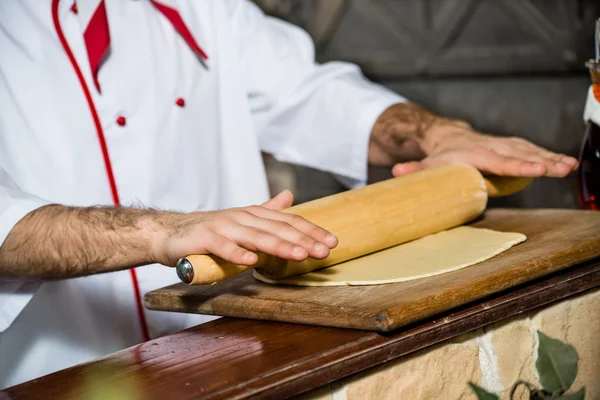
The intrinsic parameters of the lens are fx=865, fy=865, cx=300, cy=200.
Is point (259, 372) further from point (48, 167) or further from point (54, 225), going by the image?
point (48, 167)

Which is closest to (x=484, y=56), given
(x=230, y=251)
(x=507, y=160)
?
(x=507, y=160)

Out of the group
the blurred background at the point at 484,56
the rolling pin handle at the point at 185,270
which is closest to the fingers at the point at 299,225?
the rolling pin handle at the point at 185,270

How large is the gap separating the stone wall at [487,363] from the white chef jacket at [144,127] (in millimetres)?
596

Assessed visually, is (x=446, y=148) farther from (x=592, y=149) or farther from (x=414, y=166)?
(x=592, y=149)

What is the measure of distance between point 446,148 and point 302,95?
1.53 ft

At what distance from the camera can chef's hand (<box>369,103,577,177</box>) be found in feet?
5.25

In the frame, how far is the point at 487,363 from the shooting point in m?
1.18

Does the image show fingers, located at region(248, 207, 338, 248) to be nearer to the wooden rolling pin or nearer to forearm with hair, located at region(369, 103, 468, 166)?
the wooden rolling pin

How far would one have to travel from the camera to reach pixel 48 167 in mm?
1665

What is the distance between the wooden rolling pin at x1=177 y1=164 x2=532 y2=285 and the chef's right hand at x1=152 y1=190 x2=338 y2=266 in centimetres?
4

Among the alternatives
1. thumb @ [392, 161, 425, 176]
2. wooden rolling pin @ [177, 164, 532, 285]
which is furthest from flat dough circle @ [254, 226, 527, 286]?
thumb @ [392, 161, 425, 176]

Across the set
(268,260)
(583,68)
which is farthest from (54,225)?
(583,68)

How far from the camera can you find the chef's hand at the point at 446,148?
160 cm

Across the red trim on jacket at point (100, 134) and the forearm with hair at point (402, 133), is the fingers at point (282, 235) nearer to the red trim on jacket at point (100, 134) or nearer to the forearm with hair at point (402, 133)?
the red trim on jacket at point (100, 134)
